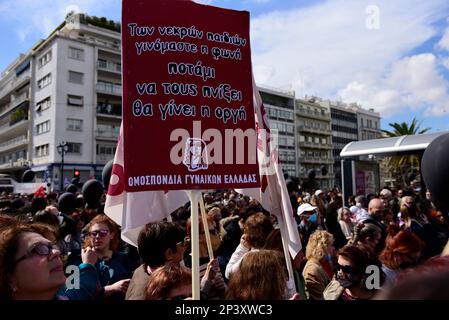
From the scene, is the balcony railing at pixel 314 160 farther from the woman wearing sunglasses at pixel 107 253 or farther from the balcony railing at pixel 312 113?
the woman wearing sunglasses at pixel 107 253

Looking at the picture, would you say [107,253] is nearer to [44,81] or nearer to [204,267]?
[204,267]

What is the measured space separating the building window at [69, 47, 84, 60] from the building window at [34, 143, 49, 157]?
29.8 ft

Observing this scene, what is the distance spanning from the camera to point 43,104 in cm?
Answer: 4091

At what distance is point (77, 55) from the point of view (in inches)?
1550

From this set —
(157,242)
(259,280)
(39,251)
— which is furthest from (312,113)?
(39,251)

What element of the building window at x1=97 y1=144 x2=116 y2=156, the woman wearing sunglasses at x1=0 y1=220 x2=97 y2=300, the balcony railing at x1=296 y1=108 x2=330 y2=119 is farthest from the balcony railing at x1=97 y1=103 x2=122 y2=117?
the woman wearing sunglasses at x1=0 y1=220 x2=97 y2=300

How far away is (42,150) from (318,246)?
137 feet

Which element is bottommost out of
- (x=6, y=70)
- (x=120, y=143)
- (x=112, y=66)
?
(x=120, y=143)

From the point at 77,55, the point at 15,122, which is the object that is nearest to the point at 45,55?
the point at 77,55

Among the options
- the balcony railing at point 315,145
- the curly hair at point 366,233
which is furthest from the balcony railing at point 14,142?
the curly hair at point 366,233

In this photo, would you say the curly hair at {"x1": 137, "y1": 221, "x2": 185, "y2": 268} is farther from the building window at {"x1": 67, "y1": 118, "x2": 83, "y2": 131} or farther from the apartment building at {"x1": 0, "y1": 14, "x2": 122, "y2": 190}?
the building window at {"x1": 67, "y1": 118, "x2": 83, "y2": 131}

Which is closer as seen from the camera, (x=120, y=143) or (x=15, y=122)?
(x=120, y=143)

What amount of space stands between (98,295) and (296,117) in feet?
213

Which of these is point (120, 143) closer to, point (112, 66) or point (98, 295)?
point (98, 295)
